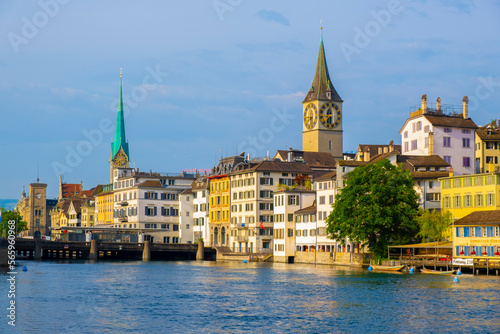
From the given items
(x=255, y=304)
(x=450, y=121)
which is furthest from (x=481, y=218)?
(x=255, y=304)

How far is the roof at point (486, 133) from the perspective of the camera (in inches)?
4953

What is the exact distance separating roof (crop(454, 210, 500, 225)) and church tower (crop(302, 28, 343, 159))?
81562mm

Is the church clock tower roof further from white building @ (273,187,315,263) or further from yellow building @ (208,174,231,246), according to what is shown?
white building @ (273,187,315,263)

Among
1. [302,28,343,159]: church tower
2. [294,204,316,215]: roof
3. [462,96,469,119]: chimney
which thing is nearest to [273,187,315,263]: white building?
[294,204,316,215]: roof

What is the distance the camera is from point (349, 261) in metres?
111

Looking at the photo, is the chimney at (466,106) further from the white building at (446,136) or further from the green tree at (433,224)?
the green tree at (433,224)

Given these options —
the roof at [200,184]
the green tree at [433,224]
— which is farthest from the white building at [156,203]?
the green tree at [433,224]

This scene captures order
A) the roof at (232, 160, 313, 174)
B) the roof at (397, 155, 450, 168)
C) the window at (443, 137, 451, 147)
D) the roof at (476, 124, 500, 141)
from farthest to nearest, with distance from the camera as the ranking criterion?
1. the roof at (232, 160, 313, 174)
2. the roof at (476, 124, 500, 141)
3. the window at (443, 137, 451, 147)
4. the roof at (397, 155, 450, 168)

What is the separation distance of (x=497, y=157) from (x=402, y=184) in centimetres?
3127

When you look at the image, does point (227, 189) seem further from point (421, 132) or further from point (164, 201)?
point (421, 132)

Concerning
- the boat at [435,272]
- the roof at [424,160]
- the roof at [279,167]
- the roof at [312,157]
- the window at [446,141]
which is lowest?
the boat at [435,272]

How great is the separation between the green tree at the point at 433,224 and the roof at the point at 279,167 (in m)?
46.5

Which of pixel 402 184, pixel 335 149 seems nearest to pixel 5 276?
pixel 402 184

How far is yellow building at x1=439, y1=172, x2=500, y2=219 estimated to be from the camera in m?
96.0
